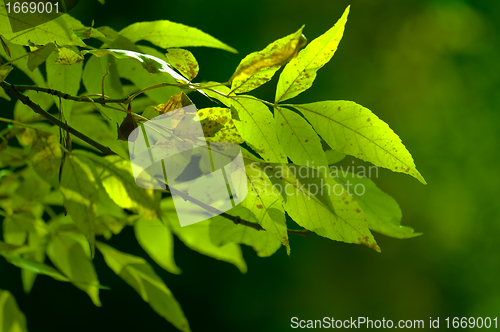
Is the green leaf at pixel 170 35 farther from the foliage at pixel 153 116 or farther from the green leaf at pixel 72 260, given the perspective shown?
the green leaf at pixel 72 260

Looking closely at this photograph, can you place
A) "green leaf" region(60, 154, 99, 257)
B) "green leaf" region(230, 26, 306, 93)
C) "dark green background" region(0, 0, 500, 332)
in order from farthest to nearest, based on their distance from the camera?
"dark green background" region(0, 0, 500, 332)
"green leaf" region(60, 154, 99, 257)
"green leaf" region(230, 26, 306, 93)

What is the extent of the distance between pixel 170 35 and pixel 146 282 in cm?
21

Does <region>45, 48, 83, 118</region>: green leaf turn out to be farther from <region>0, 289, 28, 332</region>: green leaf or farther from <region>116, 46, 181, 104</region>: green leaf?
<region>0, 289, 28, 332</region>: green leaf

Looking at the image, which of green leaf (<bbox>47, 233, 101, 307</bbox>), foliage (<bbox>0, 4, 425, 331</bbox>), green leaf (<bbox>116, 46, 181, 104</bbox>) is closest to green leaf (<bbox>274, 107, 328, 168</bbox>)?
foliage (<bbox>0, 4, 425, 331</bbox>)

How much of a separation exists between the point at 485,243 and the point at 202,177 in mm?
2126

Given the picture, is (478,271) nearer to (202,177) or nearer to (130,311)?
(130,311)

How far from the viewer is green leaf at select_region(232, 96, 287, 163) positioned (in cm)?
18

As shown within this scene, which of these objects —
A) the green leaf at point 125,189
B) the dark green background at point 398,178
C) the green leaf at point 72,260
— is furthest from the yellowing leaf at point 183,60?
the dark green background at point 398,178

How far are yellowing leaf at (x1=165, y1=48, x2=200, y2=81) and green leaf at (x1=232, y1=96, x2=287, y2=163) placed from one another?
0.03 m

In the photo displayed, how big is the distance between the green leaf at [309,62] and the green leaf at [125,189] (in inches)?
5.0

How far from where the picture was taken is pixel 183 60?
0.55 feet

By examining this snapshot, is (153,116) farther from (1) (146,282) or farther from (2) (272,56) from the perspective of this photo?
A: (1) (146,282)

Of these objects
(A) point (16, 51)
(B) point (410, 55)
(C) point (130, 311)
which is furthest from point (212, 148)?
(B) point (410, 55)

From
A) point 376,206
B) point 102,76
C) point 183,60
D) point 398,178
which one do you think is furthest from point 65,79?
point 398,178
